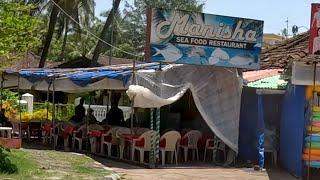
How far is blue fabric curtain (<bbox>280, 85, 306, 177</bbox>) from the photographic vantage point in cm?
1287

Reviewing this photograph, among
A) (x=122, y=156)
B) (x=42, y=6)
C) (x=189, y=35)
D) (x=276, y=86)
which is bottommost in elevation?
(x=122, y=156)

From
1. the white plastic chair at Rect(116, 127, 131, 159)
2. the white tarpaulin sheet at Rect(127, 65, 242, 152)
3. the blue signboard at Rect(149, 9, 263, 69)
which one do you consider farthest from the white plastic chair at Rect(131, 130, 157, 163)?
the blue signboard at Rect(149, 9, 263, 69)

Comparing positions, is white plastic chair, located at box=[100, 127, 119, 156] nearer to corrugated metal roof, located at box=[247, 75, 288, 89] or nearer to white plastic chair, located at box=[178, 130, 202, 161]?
white plastic chair, located at box=[178, 130, 202, 161]

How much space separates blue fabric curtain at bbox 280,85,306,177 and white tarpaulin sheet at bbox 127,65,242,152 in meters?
1.20

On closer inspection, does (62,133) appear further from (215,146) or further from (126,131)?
(215,146)

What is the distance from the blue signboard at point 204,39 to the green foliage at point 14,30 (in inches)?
120

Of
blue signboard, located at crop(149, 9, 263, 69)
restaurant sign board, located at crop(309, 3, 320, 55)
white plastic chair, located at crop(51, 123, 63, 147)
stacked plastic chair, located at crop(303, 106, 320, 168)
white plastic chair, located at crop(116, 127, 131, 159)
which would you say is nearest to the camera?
restaurant sign board, located at crop(309, 3, 320, 55)

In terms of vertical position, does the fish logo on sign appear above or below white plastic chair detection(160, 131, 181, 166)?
above

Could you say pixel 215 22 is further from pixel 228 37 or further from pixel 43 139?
pixel 43 139

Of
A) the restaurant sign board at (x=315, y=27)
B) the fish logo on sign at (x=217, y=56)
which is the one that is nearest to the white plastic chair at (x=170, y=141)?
the fish logo on sign at (x=217, y=56)

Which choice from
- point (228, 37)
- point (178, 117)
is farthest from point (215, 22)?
point (178, 117)

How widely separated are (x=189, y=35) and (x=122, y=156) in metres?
3.66

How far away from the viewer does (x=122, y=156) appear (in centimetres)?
1497

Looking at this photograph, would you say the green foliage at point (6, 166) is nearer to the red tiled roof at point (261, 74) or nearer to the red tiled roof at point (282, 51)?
the red tiled roof at point (261, 74)
